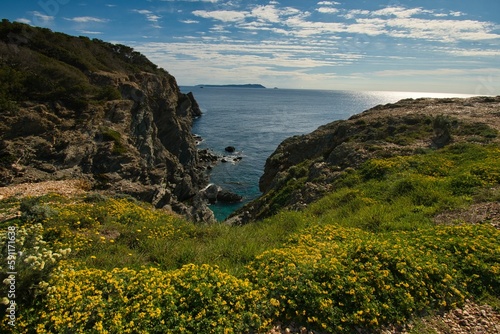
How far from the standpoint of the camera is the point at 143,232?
11.6m

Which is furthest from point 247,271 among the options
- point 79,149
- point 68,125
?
point 68,125

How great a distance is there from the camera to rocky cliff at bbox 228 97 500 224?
847 inches

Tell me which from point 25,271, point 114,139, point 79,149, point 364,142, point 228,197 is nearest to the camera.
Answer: point 25,271

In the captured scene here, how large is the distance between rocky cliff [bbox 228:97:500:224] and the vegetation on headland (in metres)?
7.81

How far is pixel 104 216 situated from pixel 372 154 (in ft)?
61.6

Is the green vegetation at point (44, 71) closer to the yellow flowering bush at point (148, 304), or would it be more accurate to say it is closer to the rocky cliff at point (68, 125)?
the rocky cliff at point (68, 125)

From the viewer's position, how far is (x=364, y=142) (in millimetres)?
25609

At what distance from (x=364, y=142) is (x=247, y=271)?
20.7m

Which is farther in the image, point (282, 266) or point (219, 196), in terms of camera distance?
point (219, 196)

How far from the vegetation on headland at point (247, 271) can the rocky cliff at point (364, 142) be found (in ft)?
25.6

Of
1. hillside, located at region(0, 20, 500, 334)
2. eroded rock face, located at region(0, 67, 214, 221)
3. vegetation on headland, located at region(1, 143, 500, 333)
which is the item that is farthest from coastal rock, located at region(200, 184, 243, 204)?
vegetation on headland, located at region(1, 143, 500, 333)

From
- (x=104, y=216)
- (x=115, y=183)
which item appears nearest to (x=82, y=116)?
Answer: (x=115, y=183)

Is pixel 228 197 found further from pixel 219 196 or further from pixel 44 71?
pixel 44 71

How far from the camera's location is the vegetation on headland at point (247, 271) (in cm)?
635
